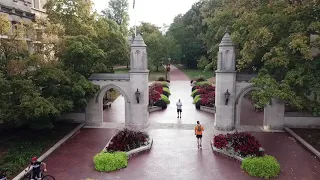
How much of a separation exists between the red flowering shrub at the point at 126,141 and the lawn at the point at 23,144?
150 inches

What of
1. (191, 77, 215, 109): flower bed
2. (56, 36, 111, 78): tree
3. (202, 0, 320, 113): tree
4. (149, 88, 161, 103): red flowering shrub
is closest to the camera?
(202, 0, 320, 113): tree

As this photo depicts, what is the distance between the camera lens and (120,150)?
15258mm

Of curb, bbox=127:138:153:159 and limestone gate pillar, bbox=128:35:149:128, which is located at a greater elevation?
limestone gate pillar, bbox=128:35:149:128

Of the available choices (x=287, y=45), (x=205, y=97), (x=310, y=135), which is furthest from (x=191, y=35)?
(x=287, y=45)

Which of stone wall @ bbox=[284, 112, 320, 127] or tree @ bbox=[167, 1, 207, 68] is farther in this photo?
tree @ bbox=[167, 1, 207, 68]

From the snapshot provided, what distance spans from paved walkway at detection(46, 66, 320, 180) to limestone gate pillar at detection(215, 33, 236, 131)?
1070 millimetres

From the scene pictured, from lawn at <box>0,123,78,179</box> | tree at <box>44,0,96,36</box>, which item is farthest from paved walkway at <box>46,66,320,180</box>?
tree at <box>44,0,96,36</box>

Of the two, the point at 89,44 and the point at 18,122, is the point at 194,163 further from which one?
the point at 89,44

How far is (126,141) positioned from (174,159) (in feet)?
8.98

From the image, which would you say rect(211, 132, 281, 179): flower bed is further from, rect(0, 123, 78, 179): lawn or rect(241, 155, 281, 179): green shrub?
rect(0, 123, 78, 179): lawn

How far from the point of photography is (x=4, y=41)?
1614 centimetres

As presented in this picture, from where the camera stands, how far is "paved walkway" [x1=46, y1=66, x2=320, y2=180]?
1343cm

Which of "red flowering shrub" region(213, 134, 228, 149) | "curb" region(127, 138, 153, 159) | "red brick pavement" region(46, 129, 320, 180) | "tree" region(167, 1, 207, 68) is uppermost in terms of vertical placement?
"tree" region(167, 1, 207, 68)

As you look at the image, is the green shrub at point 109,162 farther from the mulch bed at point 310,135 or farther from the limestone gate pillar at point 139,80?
the mulch bed at point 310,135
